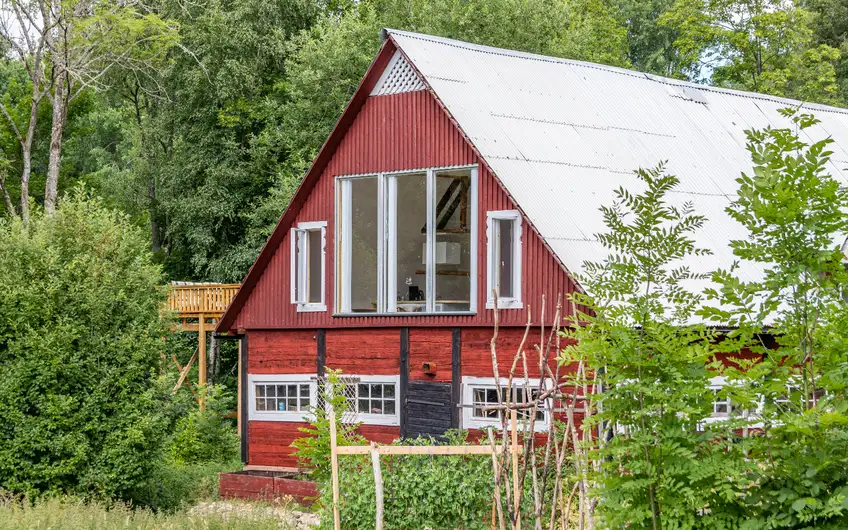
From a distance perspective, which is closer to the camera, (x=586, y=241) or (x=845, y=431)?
(x=845, y=431)

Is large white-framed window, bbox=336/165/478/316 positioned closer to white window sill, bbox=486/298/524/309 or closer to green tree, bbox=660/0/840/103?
white window sill, bbox=486/298/524/309

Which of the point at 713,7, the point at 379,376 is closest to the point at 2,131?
the point at 713,7

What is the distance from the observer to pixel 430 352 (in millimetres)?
20234

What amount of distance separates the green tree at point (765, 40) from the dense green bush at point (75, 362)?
24.4 m

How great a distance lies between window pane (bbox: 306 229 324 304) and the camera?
2219 cm

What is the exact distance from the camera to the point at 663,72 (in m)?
49.8

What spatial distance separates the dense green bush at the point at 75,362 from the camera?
19.4 meters

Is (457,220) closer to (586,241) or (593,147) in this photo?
(593,147)

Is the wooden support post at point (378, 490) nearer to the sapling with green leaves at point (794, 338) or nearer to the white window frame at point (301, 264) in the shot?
the sapling with green leaves at point (794, 338)

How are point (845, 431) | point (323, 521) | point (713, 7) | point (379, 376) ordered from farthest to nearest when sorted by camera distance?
point (713, 7) < point (379, 376) < point (323, 521) < point (845, 431)

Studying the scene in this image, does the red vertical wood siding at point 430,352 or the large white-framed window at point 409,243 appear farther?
the large white-framed window at point 409,243

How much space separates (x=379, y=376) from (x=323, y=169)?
3.93 metres

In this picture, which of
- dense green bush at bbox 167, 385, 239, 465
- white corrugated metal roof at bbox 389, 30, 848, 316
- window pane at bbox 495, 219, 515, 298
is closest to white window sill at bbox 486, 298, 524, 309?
window pane at bbox 495, 219, 515, 298

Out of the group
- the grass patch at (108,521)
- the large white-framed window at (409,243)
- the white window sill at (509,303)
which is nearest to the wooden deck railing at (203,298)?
the large white-framed window at (409,243)
